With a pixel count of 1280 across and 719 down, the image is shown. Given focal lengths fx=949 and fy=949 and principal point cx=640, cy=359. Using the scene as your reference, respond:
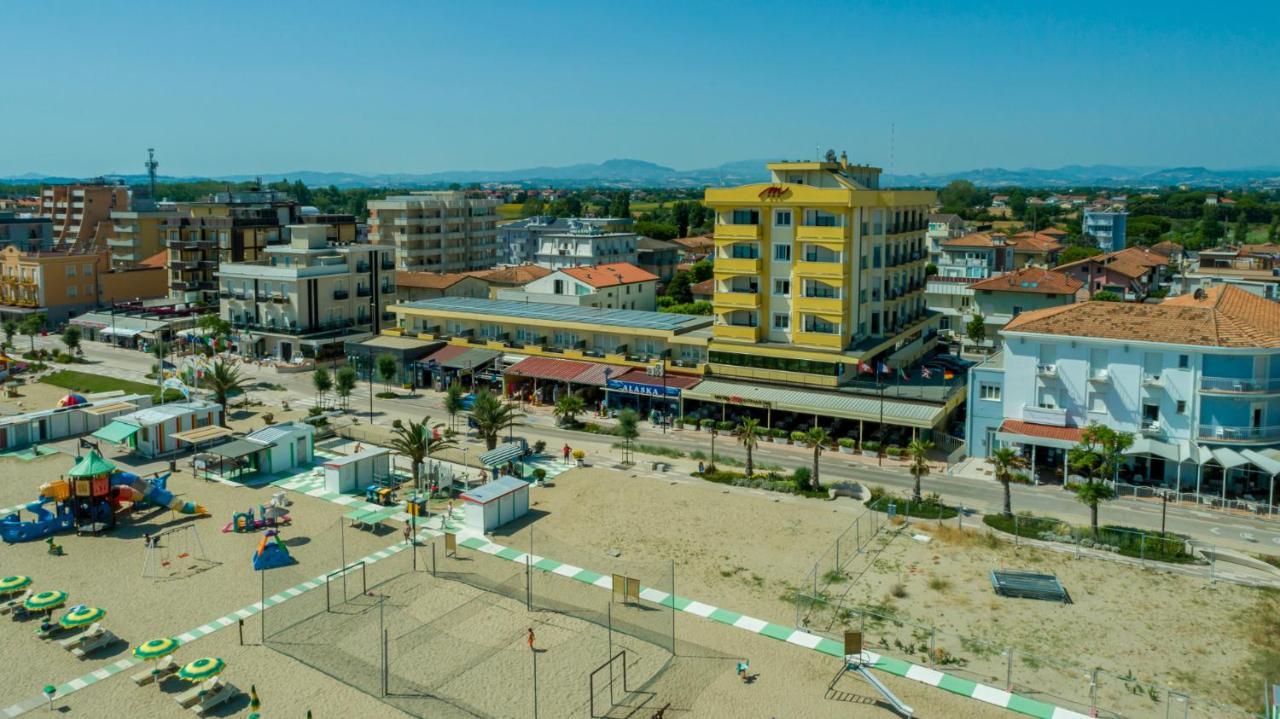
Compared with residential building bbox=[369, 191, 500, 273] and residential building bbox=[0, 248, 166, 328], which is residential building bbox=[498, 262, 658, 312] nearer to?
residential building bbox=[369, 191, 500, 273]

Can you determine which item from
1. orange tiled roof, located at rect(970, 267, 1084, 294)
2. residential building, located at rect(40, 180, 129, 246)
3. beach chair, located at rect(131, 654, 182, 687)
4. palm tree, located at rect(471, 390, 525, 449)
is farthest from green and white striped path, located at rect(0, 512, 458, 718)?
residential building, located at rect(40, 180, 129, 246)

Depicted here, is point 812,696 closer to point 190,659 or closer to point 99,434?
point 190,659

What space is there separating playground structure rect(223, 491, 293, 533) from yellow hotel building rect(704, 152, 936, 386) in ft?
95.9

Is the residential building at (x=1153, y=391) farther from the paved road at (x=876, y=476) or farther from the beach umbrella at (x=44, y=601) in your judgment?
the beach umbrella at (x=44, y=601)

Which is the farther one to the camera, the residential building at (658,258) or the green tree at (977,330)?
the residential building at (658,258)

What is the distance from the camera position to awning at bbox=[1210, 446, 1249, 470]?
43.9 m

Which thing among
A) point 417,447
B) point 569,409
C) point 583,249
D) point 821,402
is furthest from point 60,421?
point 583,249

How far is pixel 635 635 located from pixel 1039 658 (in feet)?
41.7

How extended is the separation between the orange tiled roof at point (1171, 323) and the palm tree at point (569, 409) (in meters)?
25.7

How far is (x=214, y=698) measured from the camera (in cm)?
2706

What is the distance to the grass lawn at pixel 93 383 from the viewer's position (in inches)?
2810

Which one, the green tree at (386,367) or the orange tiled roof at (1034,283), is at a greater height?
the orange tiled roof at (1034,283)

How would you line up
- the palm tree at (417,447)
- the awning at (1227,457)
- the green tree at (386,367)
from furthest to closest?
the green tree at (386,367), the palm tree at (417,447), the awning at (1227,457)

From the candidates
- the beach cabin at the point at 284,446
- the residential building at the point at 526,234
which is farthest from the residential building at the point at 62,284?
the beach cabin at the point at 284,446
